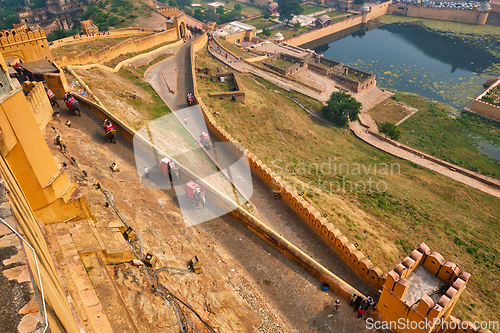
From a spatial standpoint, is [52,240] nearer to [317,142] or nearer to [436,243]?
[436,243]

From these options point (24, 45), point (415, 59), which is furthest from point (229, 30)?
point (24, 45)

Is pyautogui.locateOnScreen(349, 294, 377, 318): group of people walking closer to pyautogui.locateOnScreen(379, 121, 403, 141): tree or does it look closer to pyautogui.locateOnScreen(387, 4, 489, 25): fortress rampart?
pyautogui.locateOnScreen(379, 121, 403, 141): tree

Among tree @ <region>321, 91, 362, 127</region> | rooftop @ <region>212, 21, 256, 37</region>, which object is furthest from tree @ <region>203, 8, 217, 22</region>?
tree @ <region>321, 91, 362, 127</region>

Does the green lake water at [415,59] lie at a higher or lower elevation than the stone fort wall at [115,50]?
lower

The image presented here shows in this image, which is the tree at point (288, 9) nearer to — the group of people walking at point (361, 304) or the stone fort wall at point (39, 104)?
the stone fort wall at point (39, 104)

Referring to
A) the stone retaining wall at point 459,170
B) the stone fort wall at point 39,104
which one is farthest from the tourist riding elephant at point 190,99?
the stone retaining wall at point 459,170

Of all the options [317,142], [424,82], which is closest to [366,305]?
[317,142]
